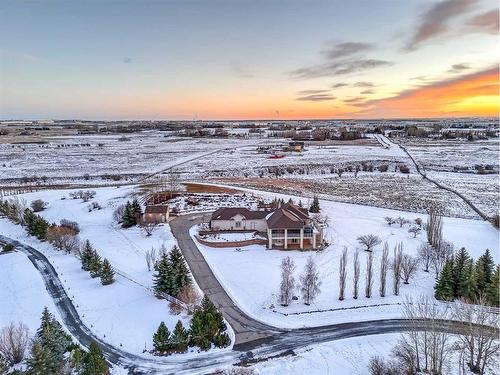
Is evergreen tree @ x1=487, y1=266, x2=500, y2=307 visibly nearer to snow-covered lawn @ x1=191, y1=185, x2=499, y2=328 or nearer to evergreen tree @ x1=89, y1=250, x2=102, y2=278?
snow-covered lawn @ x1=191, y1=185, x2=499, y2=328

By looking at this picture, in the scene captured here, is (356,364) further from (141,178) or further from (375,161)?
(375,161)

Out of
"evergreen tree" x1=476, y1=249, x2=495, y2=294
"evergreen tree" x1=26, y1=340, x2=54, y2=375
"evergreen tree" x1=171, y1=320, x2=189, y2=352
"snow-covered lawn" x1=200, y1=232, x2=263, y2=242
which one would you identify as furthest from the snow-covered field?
"evergreen tree" x1=476, y1=249, x2=495, y2=294

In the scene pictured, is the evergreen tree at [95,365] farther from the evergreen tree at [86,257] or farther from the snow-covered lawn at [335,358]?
the evergreen tree at [86,257]

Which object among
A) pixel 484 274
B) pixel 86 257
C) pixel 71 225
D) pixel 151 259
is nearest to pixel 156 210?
pixel 71 225

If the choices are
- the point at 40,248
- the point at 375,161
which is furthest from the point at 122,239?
the point at 375,161

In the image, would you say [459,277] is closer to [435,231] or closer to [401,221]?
[435,231]
